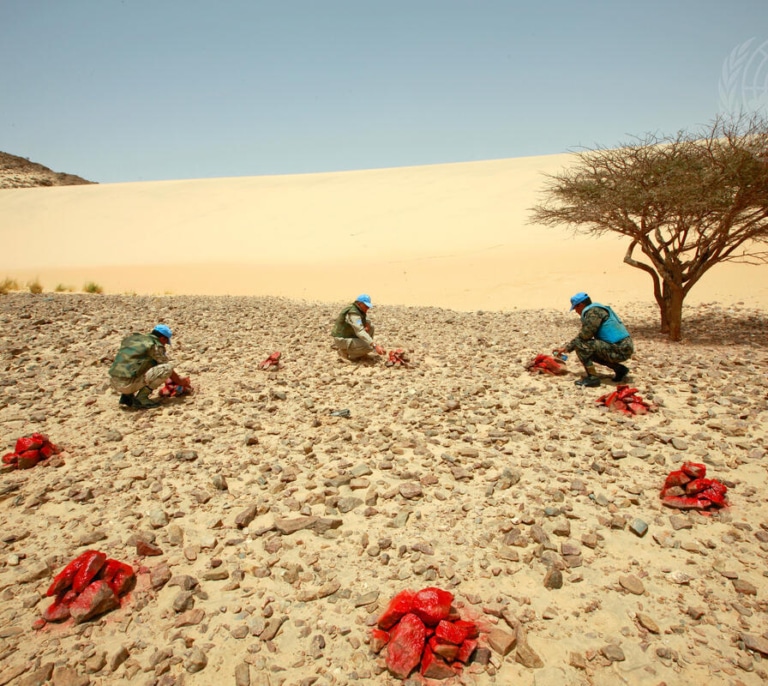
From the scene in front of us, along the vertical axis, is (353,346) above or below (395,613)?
above

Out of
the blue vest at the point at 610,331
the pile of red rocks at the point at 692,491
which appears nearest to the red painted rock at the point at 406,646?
the pile of red rocks at the point at 692,491

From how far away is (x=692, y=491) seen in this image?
12.0 ft

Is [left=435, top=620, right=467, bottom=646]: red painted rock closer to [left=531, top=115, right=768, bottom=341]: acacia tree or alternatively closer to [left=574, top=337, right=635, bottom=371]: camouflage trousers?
[left=574, top=337, right=635, bottom=371]: camouflage trousers

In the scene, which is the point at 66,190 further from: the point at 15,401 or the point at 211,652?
the point at 211,652

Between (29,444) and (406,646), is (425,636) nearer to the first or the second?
(406,646)

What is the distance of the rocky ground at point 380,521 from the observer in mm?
2637

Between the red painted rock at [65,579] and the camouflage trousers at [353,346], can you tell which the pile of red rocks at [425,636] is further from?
the camouflage trousers at [353,346]

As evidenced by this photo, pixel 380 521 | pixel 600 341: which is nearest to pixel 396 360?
pixel 600 341

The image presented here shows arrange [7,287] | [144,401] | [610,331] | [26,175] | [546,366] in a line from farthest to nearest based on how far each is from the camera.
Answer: [26,175]
[7,287]
[546,366]
[610,331]
[144,401]

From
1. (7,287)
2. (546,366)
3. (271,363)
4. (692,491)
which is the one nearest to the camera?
(692,491)

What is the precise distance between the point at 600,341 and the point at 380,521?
388cm

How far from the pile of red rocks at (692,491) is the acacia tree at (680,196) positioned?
5.57m

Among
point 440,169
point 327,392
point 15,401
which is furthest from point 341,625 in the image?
point 440,169

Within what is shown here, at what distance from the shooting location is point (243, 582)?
316cm
